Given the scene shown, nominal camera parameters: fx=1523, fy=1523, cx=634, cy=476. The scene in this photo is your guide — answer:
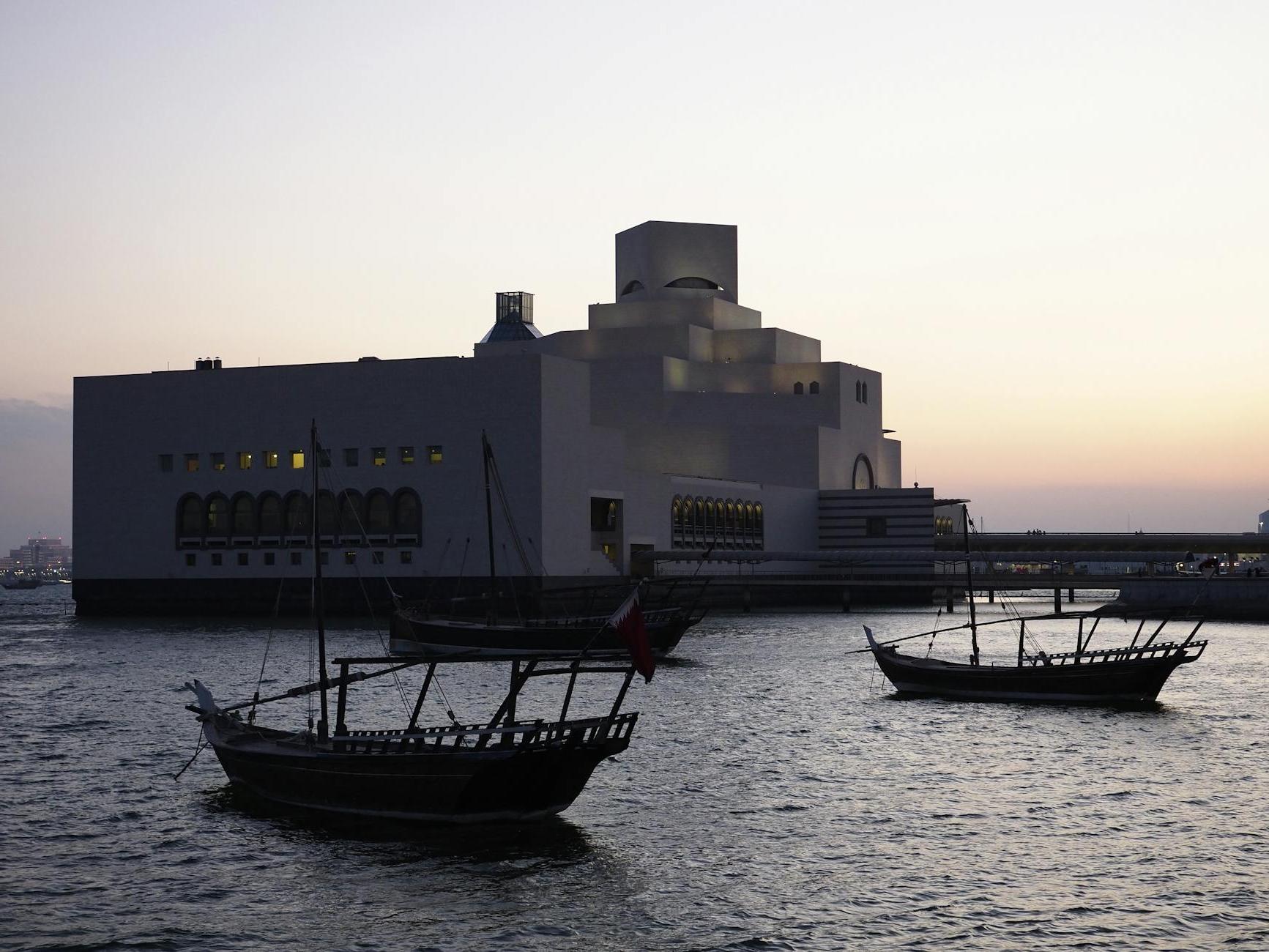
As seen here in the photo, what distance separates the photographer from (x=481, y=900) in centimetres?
2256

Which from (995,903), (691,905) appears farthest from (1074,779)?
(691,905)

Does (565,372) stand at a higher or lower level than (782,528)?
higher

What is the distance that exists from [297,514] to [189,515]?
33.6 ft

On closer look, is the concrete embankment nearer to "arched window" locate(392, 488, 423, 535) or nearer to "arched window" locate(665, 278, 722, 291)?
"arched window" locate(392, 488, 423, 535)

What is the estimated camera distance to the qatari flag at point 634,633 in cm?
2448

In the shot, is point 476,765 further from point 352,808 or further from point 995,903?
point 995,903

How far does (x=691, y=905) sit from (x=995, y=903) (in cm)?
443

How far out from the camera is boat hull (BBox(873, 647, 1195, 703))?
4650cm

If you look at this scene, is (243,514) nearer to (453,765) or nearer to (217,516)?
(217,516)

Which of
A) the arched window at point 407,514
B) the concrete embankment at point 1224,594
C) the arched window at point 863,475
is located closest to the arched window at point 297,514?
the arched window at point 407,514

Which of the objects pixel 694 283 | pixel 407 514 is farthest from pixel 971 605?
pixel 694 283

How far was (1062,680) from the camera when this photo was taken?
47.4 metres

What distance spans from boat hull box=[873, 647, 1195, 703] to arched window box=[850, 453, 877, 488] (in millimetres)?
96788

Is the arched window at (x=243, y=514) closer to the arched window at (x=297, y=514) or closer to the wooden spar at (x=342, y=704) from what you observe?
the arched window at (x=297, y=514)
